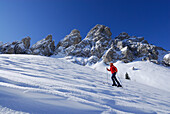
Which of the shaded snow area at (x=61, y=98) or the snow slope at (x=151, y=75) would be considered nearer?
the shaded snow area at (x=61, y=98)

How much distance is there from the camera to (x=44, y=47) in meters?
58.0

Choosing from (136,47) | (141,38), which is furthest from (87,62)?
(141,38)

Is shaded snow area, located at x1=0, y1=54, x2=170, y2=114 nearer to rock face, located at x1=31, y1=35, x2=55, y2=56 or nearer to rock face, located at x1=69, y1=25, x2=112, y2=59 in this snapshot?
rock face, located at x1=69, y1=25, x2=112, y2=59

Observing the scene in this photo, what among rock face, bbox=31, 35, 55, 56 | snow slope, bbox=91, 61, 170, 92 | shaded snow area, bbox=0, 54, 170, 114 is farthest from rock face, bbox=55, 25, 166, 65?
shaded snow area, bbox=0, 54, 170, 114

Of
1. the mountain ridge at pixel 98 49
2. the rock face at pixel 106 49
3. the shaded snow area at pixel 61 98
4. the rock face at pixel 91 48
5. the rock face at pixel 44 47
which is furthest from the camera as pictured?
the rock face at pixel 44 47

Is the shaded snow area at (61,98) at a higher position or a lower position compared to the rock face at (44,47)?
lower

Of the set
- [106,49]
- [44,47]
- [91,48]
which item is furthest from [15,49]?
[106,49]

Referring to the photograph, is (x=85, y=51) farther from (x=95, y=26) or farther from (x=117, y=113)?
(x=117, y=113)

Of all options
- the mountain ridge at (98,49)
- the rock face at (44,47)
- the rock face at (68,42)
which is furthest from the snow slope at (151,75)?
the rock face at (44,47)

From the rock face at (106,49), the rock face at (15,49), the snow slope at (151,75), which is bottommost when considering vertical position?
the snow slope at (151,75)

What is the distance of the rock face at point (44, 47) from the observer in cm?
5552

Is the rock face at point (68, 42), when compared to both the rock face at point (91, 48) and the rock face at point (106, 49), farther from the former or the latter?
the rock face at point (91, 48)

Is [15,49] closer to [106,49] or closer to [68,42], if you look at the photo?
[68,42]

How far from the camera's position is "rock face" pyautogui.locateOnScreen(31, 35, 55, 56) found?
182 feet
